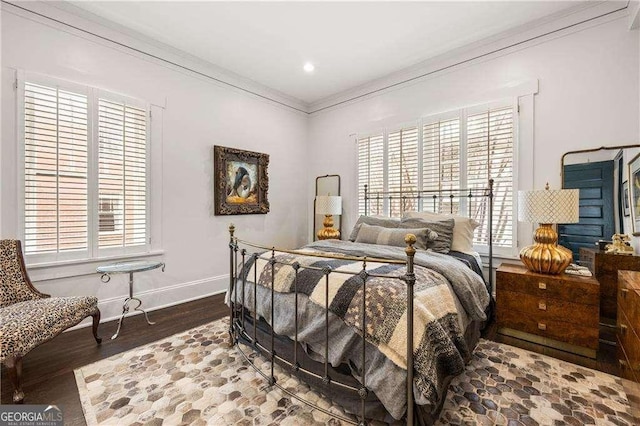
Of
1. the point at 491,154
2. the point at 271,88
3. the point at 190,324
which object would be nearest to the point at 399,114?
the point at 491,154

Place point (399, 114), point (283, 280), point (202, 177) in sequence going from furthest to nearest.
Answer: point (399, 114) < point (202, 177) < point (283, 280)

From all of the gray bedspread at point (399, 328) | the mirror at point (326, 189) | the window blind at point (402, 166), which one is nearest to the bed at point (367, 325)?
the gray bedspread at point (399, 328)

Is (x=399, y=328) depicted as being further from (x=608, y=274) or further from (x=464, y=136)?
(x=464, y=136)

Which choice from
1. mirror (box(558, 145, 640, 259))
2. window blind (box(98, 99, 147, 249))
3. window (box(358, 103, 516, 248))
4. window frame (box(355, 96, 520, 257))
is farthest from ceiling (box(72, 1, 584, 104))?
mirror (box(558, 145, 640, 259))

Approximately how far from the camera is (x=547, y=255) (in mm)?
2398

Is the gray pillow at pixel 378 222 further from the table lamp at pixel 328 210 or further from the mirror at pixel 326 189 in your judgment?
the mirror at pixel 326 189

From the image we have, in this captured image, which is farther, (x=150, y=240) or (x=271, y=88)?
(x=271, y=88)

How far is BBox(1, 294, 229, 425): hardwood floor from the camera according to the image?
178 centimetres

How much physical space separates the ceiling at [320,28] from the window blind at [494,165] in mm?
959

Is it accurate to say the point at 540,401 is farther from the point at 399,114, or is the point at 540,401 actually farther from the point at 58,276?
the point at 58,276

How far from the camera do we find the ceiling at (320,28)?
106 inches

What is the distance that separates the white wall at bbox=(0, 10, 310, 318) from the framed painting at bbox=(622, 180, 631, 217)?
4.07 meters

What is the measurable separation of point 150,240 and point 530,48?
187 inches

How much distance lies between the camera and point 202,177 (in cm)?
377
